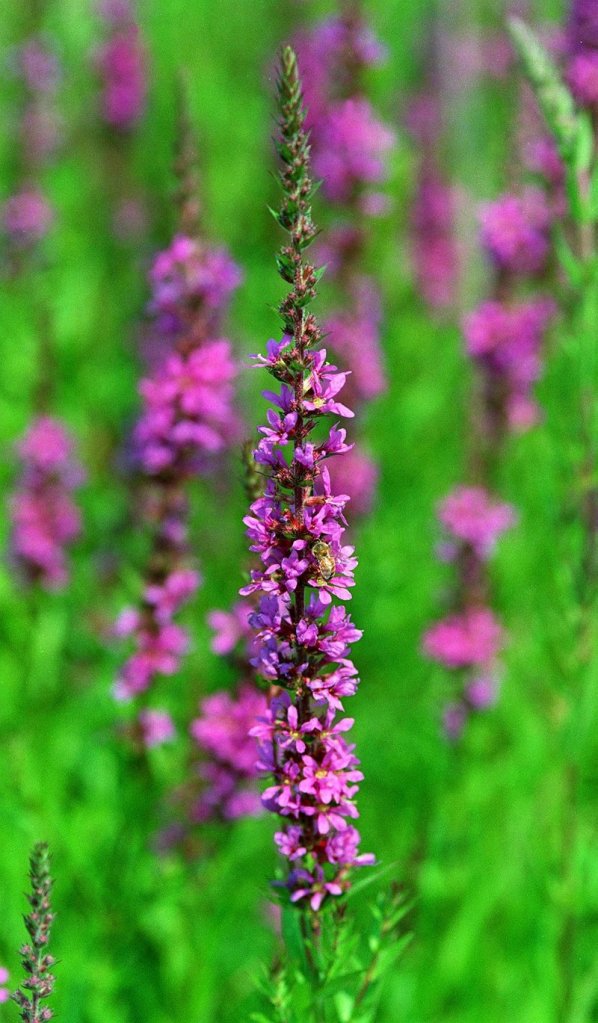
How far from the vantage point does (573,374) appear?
14.1 ft

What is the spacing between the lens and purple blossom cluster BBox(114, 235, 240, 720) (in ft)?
14.6

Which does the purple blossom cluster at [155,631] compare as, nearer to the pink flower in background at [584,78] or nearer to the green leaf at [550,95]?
the green leaf at [550,95]

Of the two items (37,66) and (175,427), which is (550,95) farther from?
(37,66)

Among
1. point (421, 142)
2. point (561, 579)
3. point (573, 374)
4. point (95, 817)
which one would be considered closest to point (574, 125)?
point (573, 374)

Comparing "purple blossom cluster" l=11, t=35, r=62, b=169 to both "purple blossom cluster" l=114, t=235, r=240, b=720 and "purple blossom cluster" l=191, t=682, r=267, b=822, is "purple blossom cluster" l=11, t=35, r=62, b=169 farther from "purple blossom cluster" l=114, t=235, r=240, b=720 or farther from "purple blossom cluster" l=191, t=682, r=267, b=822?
"purple blossom cluster" l=191, t=682, r=267, b=822

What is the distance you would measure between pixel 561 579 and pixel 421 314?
20.2ft

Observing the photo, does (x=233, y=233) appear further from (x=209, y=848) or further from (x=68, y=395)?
(x=209, y=848)

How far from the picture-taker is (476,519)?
555cm

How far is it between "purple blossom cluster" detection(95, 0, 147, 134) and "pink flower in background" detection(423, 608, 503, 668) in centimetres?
705

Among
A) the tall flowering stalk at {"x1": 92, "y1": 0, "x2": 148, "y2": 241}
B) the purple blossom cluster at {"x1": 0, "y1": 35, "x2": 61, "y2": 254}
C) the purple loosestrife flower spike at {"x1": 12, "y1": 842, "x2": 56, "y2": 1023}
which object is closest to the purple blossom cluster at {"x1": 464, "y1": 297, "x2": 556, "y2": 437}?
the purple loosestrife flower spike at {"x1": 12, "y1": 842, "x2": 56, "y2": 1023}

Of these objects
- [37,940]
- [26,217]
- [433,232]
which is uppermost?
[433,232]

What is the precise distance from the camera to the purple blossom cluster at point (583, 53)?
15.6 ft

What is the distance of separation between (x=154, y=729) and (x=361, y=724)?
226 cm

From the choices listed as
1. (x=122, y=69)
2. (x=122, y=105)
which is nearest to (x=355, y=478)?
(x=122, y=105)
